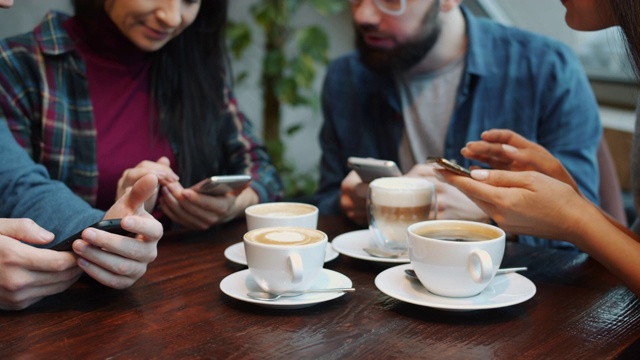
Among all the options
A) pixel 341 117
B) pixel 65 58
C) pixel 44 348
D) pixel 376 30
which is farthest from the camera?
pixel 341 117

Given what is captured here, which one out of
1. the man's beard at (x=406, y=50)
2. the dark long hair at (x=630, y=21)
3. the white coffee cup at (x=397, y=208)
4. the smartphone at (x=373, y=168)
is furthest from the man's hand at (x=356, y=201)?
the dark long hair at (x=630, y=21)

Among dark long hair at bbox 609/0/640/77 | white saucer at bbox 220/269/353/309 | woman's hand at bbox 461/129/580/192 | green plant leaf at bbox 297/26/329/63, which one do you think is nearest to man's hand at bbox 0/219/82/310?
white saucer at bbox 220/269/353/309

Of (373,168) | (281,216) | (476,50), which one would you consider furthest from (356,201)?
(476,50)

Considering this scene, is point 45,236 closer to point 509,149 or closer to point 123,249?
point 123,249

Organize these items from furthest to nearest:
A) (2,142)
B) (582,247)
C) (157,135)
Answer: (157,135) → (2,142) → (582,247)

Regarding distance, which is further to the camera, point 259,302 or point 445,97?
point 445,97

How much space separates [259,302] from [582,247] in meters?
0.55

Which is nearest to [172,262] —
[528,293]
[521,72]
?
[528,293]

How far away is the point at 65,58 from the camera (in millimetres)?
1692

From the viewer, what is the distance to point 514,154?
1.41 metres

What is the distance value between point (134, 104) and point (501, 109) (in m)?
0.99

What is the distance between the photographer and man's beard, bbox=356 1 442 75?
6.61 feet

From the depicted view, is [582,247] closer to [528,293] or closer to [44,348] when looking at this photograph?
[528,293]

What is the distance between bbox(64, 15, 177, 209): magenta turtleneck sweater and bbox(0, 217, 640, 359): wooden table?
0.65 meters
